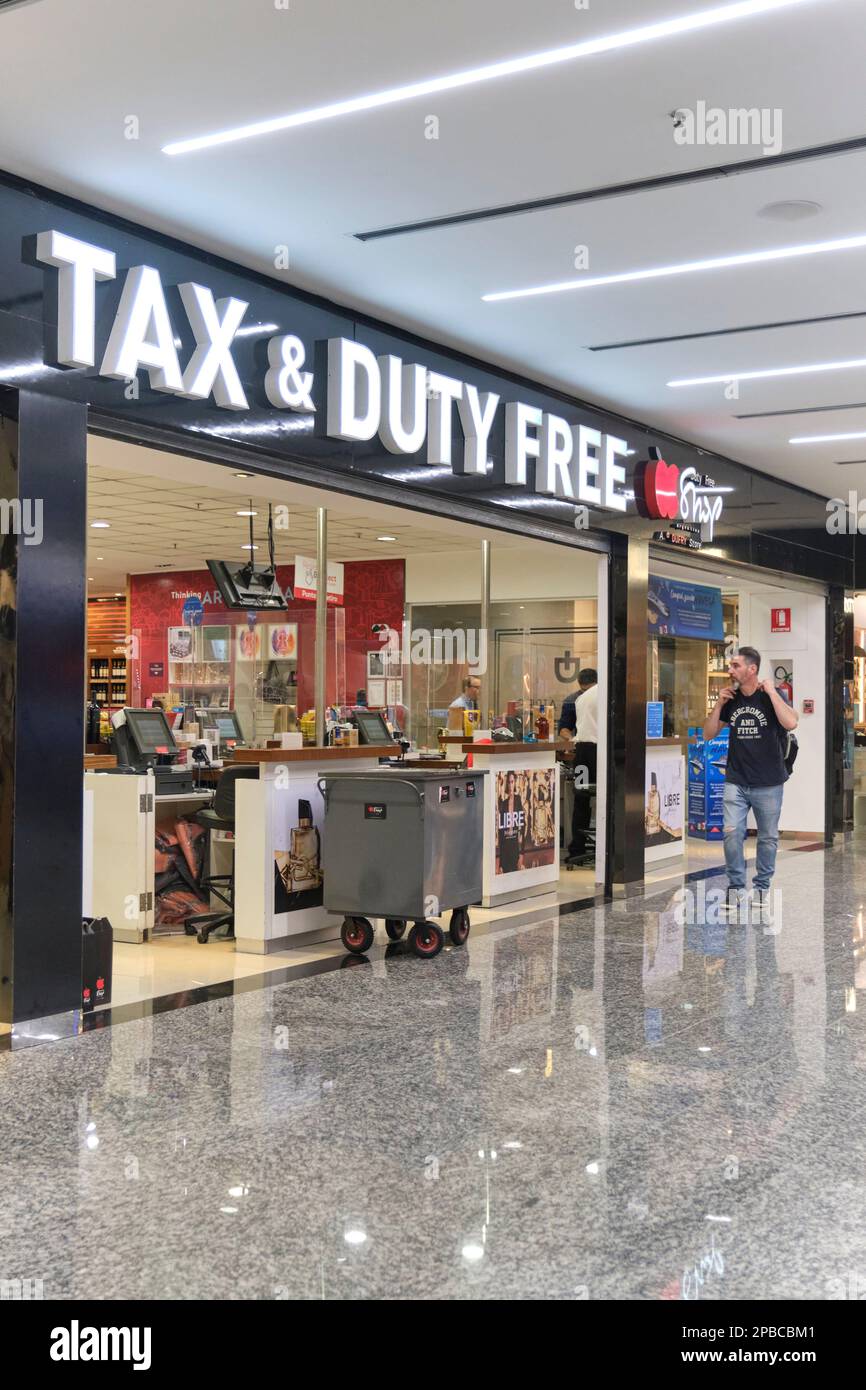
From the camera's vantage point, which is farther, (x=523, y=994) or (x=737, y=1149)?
(x=523, y=994)

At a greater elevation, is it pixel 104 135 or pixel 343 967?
pixel 104 135

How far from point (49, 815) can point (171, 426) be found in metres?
1.71

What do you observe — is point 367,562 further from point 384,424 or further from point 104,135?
point 104,135

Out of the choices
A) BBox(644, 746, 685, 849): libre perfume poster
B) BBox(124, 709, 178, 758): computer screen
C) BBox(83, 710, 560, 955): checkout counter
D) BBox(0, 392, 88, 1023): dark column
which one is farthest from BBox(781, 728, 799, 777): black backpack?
BBox(0, 392, 88, 1023): dark column

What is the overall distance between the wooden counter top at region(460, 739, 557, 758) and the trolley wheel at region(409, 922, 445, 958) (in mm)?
2050

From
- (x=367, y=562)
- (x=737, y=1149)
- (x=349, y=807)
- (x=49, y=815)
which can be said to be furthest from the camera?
(x=367, y=562)

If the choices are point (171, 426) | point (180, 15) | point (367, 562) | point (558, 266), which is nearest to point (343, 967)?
point (171, 426)

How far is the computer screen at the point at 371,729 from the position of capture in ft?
28.0

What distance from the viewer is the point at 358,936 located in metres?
6.54

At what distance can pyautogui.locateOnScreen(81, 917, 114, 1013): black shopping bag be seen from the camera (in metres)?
5.14

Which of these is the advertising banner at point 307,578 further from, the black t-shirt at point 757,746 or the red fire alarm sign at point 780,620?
the red fire alarm sign at point 780,620

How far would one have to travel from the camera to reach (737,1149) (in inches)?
139

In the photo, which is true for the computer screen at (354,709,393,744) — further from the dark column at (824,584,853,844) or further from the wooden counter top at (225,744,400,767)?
the dark column at (824,584,853,844)
